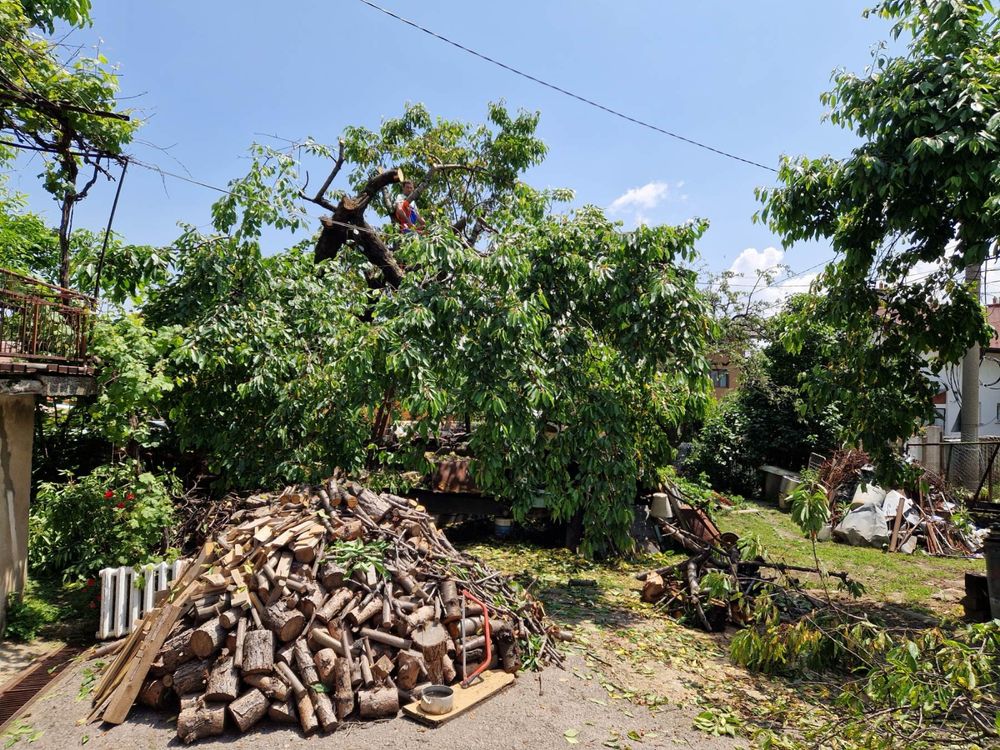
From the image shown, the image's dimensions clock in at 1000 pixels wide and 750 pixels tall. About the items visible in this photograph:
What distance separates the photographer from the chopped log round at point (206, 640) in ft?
16.9

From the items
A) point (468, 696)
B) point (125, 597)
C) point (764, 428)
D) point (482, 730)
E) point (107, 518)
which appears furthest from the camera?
point (764, 428)

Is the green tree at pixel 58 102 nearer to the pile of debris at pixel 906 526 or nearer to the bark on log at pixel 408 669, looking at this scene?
the bark on log at pixel 408 669

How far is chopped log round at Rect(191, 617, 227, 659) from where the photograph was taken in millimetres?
5152

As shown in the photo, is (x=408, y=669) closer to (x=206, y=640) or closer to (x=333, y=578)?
(x=333, y=578)

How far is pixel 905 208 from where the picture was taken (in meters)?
6.68

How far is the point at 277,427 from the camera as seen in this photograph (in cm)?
845

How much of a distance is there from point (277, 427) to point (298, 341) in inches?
51.0

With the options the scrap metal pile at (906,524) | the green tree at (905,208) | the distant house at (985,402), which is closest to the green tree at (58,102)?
the green tree at (905,208)

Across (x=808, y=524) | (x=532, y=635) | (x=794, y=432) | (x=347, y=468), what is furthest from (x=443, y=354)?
(x=794, y=432)

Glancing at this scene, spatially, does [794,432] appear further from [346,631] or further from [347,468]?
[346,631]

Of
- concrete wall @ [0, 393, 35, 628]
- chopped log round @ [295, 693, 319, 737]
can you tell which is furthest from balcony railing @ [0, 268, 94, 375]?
chopped log round @ [295, 693, 319, 737]

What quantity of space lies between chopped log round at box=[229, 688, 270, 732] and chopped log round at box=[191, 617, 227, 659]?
18.1 inches

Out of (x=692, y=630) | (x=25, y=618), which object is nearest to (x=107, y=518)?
(x=25, y=618)

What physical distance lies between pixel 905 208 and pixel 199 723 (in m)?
7.97
